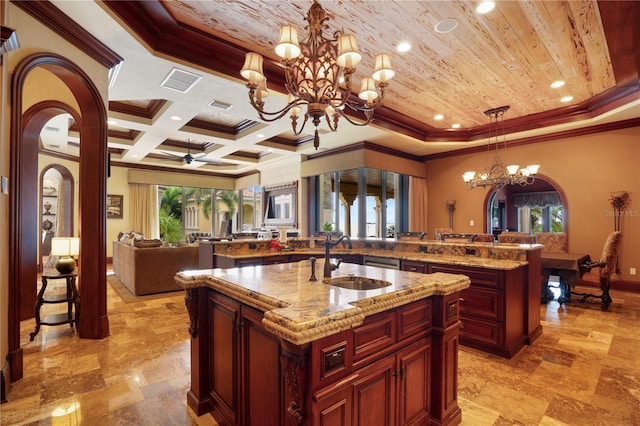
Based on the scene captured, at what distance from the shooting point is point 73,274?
357 centimetres

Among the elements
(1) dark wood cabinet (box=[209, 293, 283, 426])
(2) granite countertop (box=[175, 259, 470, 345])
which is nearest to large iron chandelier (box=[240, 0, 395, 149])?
(2) granite countertop (box=[175, 259, 470, 345])

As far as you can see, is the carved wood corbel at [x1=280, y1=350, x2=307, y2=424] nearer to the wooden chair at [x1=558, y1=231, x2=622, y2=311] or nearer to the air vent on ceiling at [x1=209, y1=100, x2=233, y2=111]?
the air vent on ceiling at [x1=209, y1=100, x2=233, y2=111]

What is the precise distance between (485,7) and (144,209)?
10298mm

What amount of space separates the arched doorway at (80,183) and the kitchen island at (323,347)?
1.63 metres

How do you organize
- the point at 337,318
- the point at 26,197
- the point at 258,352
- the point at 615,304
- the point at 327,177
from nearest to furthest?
the point at 337,318
the point at 258,352
the point at 26,197
the point at 615,304
the point at 327,177

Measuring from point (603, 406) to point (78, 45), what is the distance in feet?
17.3

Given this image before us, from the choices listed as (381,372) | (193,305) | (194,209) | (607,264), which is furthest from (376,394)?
(194,209)

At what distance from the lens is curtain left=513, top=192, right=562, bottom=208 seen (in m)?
10.2

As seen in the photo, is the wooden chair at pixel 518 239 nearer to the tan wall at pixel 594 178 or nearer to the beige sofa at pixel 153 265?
the tan wall at pixel 594 178

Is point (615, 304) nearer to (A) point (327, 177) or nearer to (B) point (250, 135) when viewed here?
(A) point (327, 177)

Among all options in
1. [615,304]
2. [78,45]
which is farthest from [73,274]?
[615,304]

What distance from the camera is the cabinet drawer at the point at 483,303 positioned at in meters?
2.94

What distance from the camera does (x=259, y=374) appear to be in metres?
1.59

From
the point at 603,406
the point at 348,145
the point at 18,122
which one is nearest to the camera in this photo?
the point at 603,406
